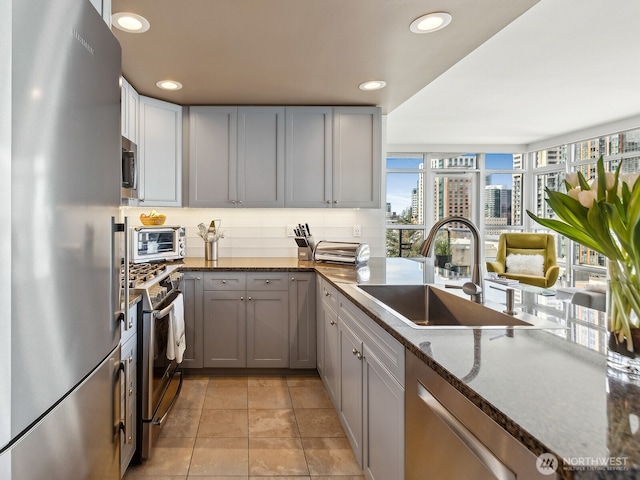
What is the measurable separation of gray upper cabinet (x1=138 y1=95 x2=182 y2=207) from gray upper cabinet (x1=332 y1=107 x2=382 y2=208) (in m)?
1.40

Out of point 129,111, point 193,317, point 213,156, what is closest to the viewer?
point 129,111

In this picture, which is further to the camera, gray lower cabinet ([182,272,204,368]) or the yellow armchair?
the yellow armchair

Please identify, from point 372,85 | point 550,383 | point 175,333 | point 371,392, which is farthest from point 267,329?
point 550,383

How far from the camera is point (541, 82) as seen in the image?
3.87 meters

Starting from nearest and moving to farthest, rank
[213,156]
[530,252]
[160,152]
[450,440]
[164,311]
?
[450,440], [164,311], [160,152], [213,156], [530,252]

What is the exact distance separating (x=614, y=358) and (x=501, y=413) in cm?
34

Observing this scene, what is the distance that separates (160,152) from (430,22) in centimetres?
235

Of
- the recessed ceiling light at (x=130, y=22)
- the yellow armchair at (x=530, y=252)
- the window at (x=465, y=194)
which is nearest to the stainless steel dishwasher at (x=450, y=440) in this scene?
the recessed ceiling light at (x=130, y=22)

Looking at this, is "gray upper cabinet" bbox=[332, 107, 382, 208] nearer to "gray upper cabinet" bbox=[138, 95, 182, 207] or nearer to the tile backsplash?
the tile backsplash

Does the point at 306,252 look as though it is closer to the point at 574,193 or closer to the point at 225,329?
the point at 225,329

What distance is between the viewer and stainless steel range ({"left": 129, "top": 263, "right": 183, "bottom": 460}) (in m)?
2.01

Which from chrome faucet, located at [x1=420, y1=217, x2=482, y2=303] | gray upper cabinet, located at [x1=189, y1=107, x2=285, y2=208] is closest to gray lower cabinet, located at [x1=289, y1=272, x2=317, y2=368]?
gray upper cabinet, located at [x1=189, y1=107, x2=285, y2=208]

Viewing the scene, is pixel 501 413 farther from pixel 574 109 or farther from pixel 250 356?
pixel 574 109

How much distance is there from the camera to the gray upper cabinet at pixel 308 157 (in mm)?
3551
